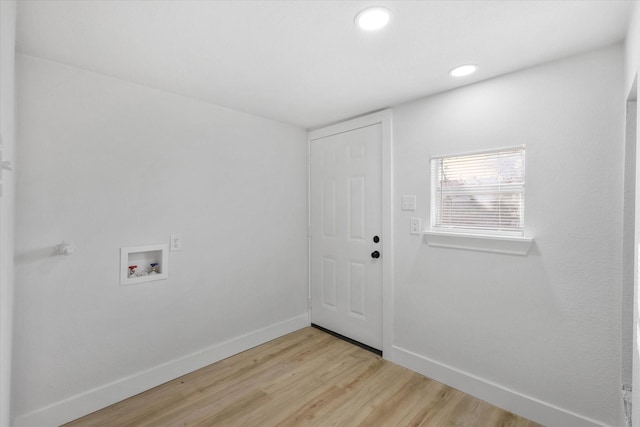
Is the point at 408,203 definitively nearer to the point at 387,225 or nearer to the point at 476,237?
the point at 387,225

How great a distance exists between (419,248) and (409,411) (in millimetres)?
1134

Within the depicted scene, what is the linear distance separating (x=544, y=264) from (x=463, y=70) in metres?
1.31

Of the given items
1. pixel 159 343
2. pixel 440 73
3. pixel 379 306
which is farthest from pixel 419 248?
pixel 159 343

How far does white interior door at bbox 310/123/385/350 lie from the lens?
9.09ft

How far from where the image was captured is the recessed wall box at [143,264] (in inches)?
82.7

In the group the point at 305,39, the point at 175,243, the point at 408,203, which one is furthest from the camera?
the point at 408,203

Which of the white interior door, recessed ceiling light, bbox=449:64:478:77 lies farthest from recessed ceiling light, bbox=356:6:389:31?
the white interior door

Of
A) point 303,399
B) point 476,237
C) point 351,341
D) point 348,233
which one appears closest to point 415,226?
point 476,237

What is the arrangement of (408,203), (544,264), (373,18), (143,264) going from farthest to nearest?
(408,203), (143,264), (544,264), (373,18)

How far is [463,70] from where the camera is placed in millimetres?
1921

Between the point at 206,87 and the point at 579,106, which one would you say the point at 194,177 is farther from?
the point at 579,106

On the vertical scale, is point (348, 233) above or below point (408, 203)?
below

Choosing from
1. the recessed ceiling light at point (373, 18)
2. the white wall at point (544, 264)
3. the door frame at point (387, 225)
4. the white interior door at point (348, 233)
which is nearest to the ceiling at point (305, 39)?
the recessed ceiling light at point (373, 18)

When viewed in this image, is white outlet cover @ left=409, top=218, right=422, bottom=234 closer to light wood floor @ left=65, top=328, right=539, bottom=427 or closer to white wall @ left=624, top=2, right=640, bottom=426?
light wood floor @ left=65, top=328, right=539, bottom=427
